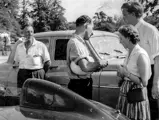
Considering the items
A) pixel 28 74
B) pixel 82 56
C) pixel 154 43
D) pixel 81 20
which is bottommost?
pixel 28 74

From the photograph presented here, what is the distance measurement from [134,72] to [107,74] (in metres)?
1.42

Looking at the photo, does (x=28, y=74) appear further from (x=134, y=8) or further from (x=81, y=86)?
(x=134, y=8)

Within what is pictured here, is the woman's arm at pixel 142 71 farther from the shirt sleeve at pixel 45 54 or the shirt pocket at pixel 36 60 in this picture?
the shirt pocket at pixel 36 60

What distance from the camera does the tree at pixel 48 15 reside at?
69.4m

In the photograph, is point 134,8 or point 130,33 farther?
point 134,8

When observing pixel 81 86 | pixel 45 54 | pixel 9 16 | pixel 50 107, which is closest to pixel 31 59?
pixel 45 54

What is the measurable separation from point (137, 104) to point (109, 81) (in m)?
1.36

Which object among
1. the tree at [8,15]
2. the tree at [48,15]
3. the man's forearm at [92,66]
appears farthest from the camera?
the tree at [48,15]

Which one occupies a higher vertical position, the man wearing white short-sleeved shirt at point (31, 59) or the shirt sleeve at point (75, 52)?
the shirt sleeve at point (75, 52)

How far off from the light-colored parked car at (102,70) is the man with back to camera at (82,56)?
0.70 meters

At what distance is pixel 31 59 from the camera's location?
5.55m

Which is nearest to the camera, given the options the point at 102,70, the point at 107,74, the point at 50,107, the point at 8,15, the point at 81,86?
the point at 50,107

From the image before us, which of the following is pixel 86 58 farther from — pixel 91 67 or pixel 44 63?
pixel 44 63

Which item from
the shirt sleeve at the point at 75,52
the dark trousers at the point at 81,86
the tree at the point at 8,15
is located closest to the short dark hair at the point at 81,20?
the shirt sleeve at the point at 75,52
